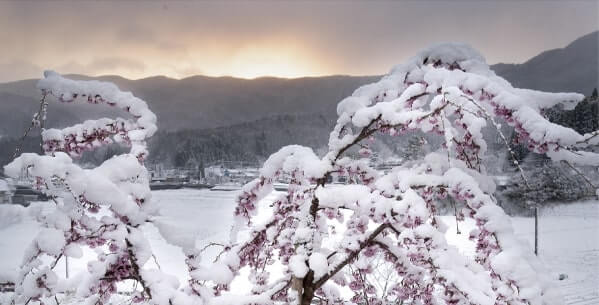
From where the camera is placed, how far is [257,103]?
88.8m

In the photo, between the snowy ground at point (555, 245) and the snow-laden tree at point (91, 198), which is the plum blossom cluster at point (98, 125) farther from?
the snowy ground at point (555, 245)

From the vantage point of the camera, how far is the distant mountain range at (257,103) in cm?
5597

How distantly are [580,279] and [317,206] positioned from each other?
1721 centimetres

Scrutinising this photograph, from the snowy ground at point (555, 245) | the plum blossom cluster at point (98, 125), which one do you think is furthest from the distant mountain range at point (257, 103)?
the plum blossom cluster at point (98, 125)

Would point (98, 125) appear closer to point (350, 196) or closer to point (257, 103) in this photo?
point (350, 196)

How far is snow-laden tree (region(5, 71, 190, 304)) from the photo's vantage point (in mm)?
1112

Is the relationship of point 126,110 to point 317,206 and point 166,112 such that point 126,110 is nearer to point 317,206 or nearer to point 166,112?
point 317,206

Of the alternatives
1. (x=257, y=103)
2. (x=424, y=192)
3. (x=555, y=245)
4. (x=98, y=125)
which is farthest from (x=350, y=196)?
(x=257, y=103)

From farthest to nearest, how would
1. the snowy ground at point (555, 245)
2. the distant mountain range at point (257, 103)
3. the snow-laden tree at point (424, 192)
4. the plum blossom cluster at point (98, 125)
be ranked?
1. the distant mountain range at point (257, 103)
2. the snowy ground at point (555, 245)
3. the plum blossom cluster at point (98, 125)
4. the snow-laden tree at point (424, 192)

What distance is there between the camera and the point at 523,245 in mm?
1058

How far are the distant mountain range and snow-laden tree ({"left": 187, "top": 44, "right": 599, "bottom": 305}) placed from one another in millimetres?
48034

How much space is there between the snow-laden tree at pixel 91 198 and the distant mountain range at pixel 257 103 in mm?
47586

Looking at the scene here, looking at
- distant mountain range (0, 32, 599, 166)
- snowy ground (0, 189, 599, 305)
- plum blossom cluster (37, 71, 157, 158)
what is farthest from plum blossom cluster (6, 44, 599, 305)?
distant mountain range (0, 32, 599, 166)

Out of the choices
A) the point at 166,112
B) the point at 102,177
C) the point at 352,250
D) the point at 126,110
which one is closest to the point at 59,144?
the point at 126,110
